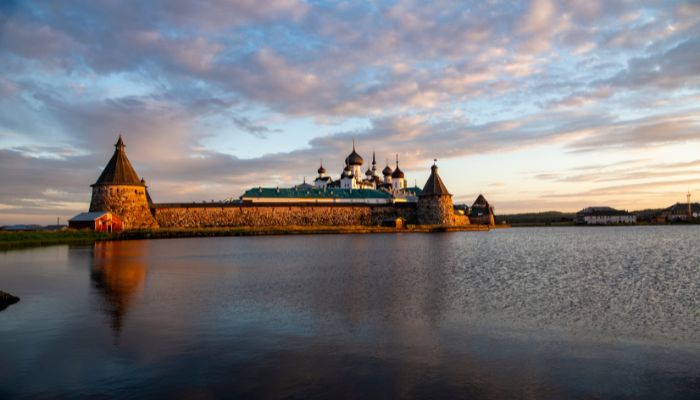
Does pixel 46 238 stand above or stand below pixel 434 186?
below

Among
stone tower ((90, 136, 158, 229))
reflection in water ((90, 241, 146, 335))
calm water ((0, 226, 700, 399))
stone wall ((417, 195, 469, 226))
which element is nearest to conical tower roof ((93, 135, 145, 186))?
stone tower ((90, 136, 158, 229))

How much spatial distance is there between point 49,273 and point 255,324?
11734 mm

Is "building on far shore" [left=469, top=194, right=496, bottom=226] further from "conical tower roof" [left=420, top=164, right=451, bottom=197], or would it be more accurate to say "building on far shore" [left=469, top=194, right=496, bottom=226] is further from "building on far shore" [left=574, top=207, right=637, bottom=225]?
"building on far shore" [left=574, top=207, right=637, bottom=225]

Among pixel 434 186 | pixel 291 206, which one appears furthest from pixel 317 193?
pixel 434 186

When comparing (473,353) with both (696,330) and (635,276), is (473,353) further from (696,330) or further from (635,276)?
(635,276)

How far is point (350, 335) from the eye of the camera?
8.85 m

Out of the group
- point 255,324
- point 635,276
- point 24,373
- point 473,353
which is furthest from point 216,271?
point 635,276

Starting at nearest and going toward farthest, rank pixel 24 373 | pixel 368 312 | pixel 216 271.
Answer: pixel 24 373 → pixel 368 312 → pixel 216 271

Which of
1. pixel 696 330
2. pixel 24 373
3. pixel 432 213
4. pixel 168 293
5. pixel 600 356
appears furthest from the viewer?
pixel 432 213

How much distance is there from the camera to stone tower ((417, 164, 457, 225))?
6284cm

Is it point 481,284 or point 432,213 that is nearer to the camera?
point 481,284

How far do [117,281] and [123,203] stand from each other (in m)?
34.5

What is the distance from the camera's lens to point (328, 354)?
7.66 metres

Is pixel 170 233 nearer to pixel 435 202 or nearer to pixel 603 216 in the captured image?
pixel 435 202
